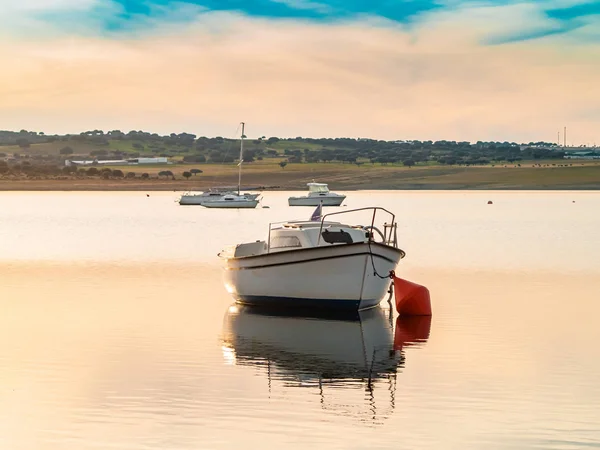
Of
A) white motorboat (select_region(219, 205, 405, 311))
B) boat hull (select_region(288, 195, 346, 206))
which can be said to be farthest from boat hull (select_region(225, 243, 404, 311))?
boat hull (select_region(288, 195, 346, 206))

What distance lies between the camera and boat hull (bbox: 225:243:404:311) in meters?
32.2

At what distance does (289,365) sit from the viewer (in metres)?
24.8

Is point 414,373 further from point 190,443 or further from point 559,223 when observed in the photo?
point 559,223

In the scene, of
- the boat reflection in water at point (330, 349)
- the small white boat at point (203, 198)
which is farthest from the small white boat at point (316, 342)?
the small white boat at point (203, 198)

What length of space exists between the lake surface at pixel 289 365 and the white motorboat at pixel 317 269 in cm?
80

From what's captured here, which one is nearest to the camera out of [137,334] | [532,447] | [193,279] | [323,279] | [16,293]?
[532,447]

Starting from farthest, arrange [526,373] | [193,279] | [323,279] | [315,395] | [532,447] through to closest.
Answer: [193,279]
[323,279]
[526,373]
[315,395]
[532,447]

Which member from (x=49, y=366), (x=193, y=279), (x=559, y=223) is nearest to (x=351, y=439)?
(x=49, y=366)

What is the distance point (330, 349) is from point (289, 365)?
2.47 m

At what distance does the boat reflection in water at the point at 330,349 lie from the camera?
72.4 ft

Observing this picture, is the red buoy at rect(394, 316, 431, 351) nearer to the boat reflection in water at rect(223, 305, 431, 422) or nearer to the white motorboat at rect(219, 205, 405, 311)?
the boat reflection in water at rect(223, 305, 431, 422)

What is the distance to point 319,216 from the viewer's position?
39.0 meters

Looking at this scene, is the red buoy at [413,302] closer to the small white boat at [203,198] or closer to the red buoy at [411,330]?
the red buoy at [411,330]

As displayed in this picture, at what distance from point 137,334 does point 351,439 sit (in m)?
11.8
